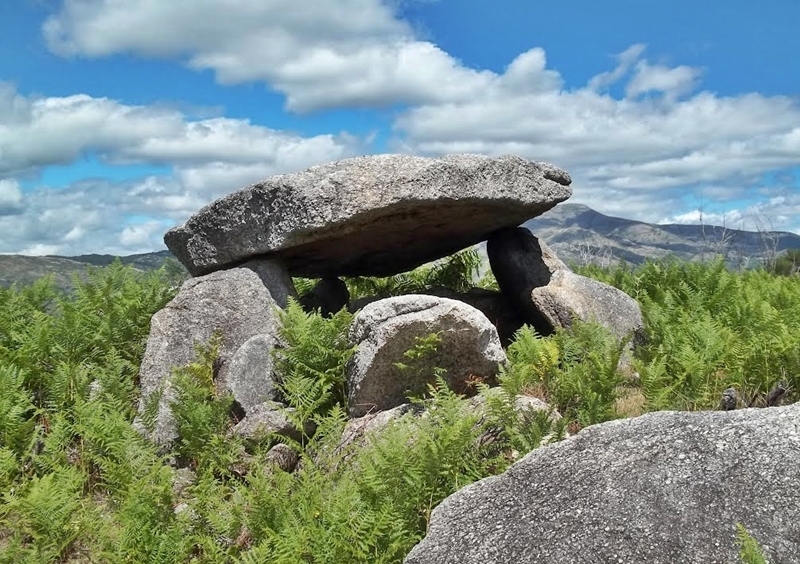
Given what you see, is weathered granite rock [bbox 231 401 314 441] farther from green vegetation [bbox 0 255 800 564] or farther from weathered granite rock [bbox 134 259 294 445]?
weathered granite rock [bbox 134 259 294 445]

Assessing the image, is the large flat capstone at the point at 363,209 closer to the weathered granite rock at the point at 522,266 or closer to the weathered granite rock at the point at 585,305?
the weathered granite rock at the point at 522,266

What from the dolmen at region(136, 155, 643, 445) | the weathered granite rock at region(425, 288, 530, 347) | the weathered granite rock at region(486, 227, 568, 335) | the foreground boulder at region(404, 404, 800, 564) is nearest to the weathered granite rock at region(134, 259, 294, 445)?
the dolmen at region(136, 155, 643, 445)

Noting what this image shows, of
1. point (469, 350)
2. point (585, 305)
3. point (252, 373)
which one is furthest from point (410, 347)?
point (585, 305)

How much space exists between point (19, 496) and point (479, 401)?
4113 millimetres

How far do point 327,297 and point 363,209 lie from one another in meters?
2.52

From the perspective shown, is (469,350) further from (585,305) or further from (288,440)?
(585,305)

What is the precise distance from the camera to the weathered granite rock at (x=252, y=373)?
791 centimetres

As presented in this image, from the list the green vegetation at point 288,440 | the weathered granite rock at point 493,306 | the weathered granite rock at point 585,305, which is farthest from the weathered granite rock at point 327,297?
the weathered granite rock at point 585,305

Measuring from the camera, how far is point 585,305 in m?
9.73

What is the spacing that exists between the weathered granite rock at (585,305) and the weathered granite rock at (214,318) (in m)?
3.26

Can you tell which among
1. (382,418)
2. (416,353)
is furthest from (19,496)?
(416,353)

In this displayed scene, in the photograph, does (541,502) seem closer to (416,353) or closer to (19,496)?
(416,353)

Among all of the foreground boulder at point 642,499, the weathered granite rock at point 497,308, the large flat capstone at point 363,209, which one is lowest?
the weathered granite rock at point 497,308

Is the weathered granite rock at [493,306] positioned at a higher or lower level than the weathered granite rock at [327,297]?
lower
